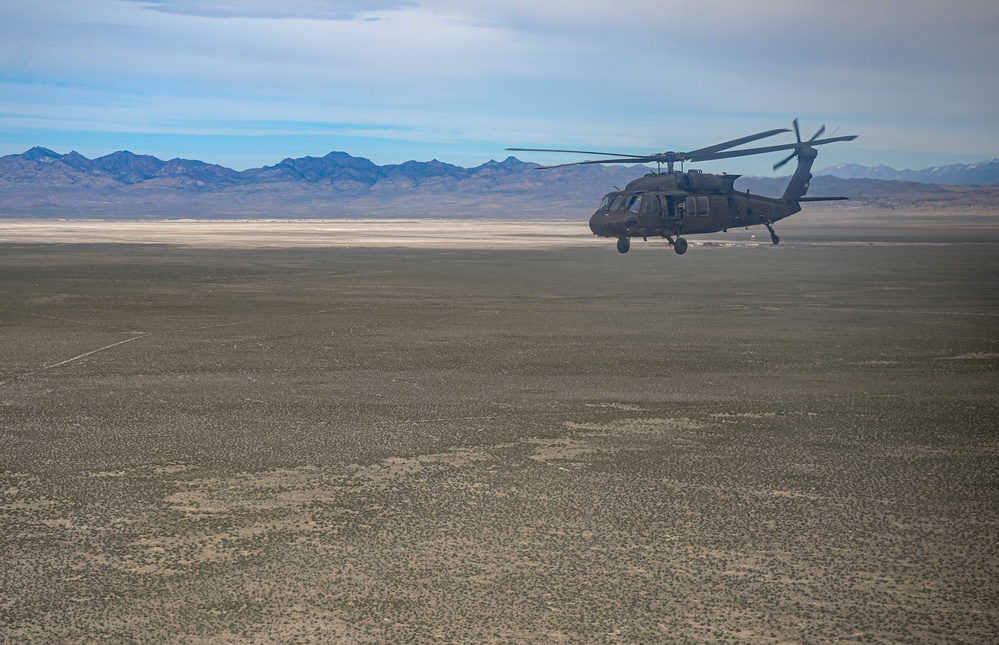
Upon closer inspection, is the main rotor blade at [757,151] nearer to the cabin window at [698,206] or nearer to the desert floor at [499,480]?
the cabin window at [698,206]

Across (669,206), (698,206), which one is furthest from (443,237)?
(669,206)

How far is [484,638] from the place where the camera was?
466 centimetres

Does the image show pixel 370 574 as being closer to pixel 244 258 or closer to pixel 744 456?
pixel 744 456

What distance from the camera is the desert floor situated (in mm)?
4992

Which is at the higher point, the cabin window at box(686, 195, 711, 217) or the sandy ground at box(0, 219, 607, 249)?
the cabin window at box(686, 195, 711, 217)

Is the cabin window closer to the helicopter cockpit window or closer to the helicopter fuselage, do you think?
the helicopter fuselage

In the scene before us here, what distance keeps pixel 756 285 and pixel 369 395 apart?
56.1ft

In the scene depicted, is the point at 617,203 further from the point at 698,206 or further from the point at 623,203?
the point at 698,206

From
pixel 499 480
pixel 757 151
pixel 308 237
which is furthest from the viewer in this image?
pixel 308 237

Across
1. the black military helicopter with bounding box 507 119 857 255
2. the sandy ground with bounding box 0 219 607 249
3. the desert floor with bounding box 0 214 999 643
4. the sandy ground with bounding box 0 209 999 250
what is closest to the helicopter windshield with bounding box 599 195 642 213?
the black military helicopter with bounding box 507 119 857 255

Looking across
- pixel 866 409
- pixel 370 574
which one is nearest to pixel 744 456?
pixel 866 409

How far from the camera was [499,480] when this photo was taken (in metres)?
7.43

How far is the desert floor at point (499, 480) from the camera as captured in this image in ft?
16.4

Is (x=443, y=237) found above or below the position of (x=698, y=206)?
below
